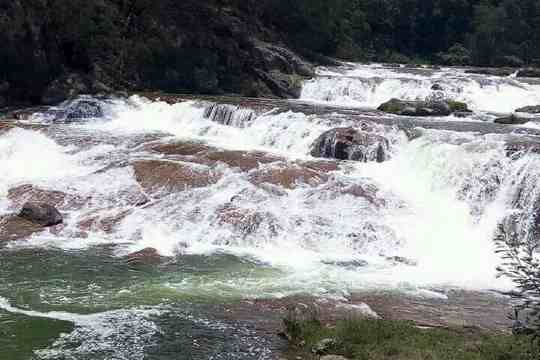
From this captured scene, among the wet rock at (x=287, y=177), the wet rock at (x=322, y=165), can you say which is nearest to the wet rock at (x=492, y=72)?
the wet rock at (x=322, y=165)

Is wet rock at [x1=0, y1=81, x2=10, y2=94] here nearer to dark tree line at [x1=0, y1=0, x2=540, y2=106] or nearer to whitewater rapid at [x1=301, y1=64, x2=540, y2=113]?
dark tree line at [x1=0, y1=0, x2=540, y2=106]

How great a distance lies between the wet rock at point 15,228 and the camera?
1571cm

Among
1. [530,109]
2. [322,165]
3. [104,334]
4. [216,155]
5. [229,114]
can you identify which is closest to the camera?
[104,334]

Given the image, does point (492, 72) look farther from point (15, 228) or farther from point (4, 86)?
point (15, 228)

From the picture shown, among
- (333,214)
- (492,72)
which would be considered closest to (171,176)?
(333,214)

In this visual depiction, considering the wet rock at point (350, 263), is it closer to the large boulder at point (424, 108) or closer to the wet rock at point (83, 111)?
the large boulder at point (424, 108)

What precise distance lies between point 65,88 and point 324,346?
24.2m

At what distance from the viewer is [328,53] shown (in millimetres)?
48688

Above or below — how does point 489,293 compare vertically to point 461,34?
below

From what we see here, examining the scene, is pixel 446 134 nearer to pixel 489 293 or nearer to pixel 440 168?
pixel 440 168

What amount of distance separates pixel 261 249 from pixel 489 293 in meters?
5.13

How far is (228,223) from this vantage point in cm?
1634

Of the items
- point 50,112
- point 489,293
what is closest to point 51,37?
point 50,112

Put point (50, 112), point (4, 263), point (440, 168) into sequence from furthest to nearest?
point (50, 112) < point (440, 168) < point (4, 263)
